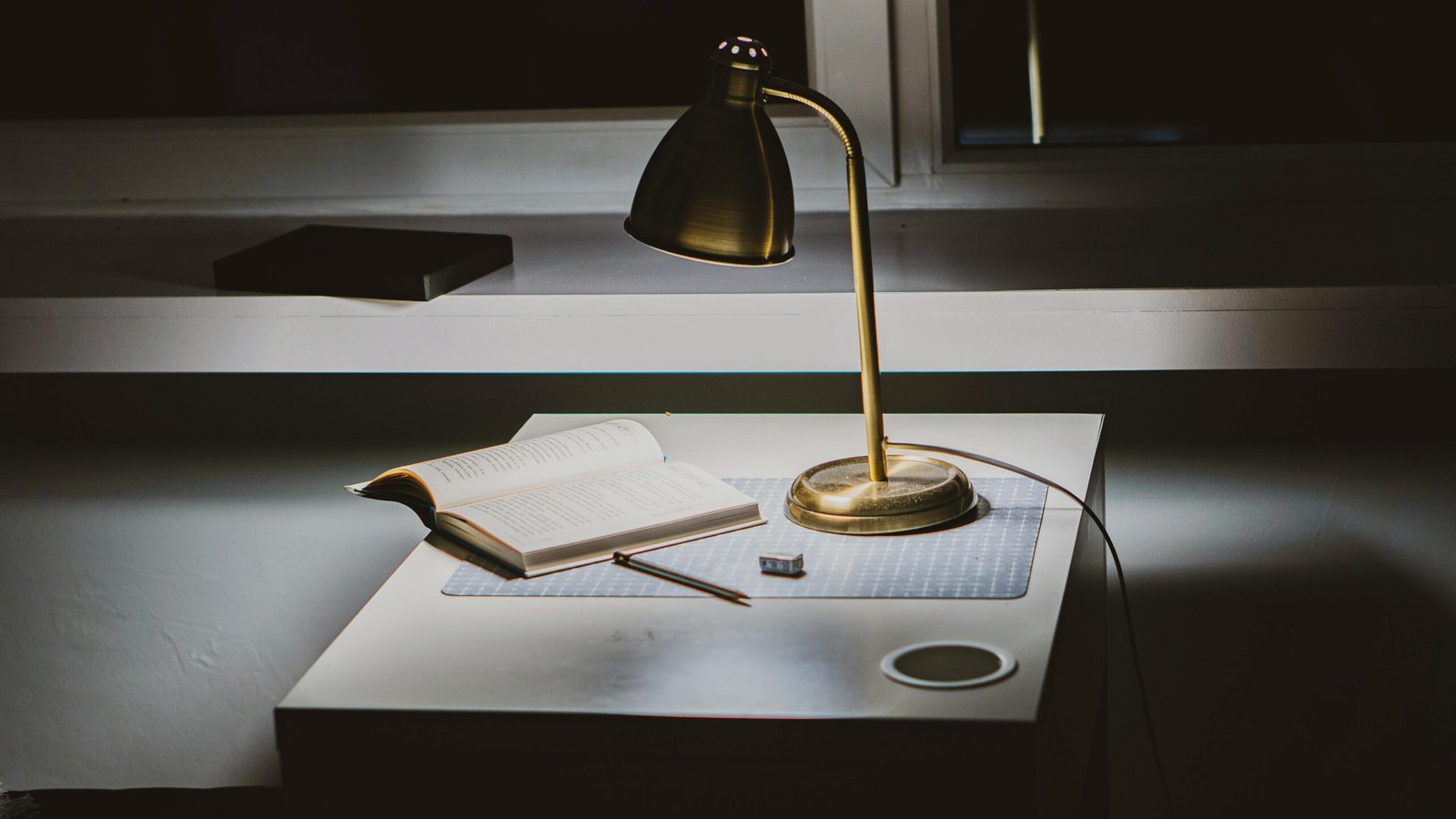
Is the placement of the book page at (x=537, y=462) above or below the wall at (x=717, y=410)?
above

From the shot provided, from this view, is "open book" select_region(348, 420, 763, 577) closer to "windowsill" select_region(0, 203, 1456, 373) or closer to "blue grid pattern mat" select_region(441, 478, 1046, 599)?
"blue grid pattern mat" select_region(441, 478, 1046, 599)

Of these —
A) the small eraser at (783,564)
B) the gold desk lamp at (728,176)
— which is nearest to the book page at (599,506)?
the small eraser at (783,564)

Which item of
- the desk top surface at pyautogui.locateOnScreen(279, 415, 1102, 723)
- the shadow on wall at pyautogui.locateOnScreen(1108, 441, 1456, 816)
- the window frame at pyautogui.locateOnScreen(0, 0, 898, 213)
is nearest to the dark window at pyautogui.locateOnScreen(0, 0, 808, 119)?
the window frame at pyautogui.locateOnScreen(0, 0, 898, 213)

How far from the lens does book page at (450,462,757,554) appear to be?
1.28 metres

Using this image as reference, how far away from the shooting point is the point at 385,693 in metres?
1.05

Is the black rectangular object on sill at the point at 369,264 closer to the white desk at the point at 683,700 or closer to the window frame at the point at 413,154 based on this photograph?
the window frame at the point at 413,154

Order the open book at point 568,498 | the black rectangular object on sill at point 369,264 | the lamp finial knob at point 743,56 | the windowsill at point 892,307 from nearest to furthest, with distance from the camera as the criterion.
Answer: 1. the lamp finial knob at point 743,56
2. the open book at point 568,498
3. the windowsill at point 892,307
4. the black rectangular object on sill at point 369,264

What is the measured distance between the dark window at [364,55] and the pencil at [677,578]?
2.95ft

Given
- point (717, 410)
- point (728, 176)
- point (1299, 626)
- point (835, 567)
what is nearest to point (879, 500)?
point (835, 567)

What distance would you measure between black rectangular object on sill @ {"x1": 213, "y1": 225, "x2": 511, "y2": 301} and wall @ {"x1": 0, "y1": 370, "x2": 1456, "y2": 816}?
0.84ft

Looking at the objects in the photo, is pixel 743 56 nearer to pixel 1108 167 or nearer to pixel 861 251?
pixel 861 251

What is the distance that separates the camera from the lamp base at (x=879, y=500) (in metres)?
1.29

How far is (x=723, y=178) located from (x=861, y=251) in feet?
0.53

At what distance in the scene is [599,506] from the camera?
4.41 feet
